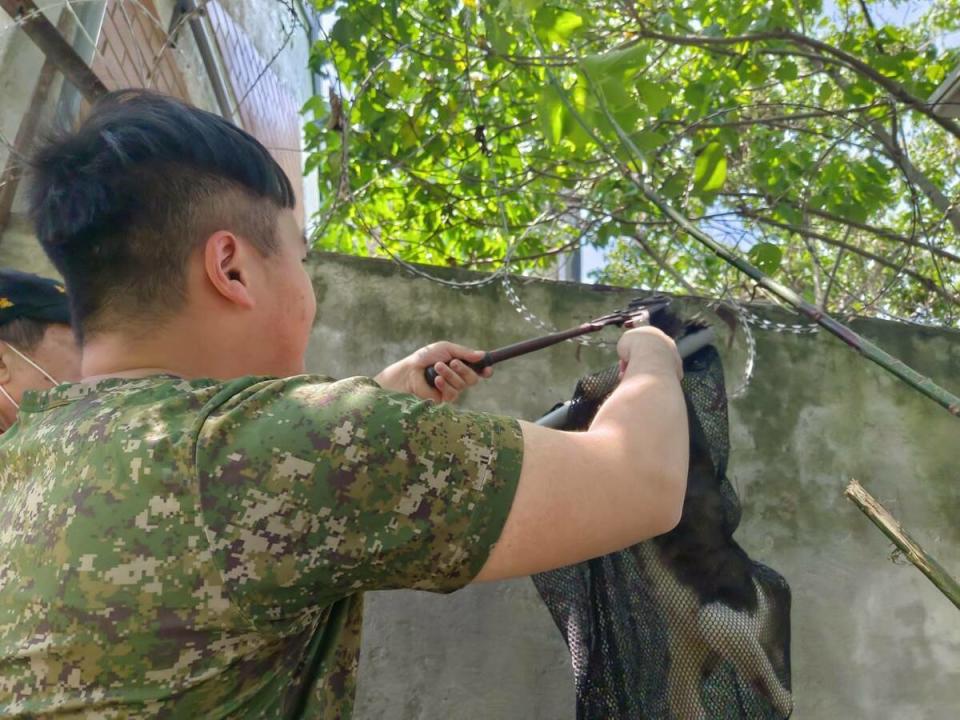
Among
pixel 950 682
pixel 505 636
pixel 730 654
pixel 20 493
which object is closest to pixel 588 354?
pixel 505 636

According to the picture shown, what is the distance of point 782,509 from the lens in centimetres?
291

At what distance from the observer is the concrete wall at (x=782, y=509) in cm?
263

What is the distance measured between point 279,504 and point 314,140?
3.38 metres

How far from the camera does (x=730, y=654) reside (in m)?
1.91

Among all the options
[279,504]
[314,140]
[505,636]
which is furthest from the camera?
[314,140]

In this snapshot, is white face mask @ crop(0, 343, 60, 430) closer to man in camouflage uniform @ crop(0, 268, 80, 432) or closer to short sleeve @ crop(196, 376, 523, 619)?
man in camouflage uniform @ crop(0, 268, 80, 432)

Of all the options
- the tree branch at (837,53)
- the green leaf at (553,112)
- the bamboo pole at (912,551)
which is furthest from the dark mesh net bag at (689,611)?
the tree branch at (837,53)

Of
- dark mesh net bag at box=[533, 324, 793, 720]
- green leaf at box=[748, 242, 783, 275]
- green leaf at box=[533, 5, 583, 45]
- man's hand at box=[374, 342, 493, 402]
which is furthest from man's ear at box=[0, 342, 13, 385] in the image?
green leaf at box=[748, 242, 783, 275]

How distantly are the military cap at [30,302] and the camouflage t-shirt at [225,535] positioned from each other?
3.80 feet

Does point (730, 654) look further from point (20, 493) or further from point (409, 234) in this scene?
point (409, 234)

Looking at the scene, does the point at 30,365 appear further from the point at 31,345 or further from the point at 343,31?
the point at 343,31

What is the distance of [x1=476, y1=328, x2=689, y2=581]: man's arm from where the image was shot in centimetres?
109

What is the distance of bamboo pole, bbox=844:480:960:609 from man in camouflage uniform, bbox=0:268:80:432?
1616 mm

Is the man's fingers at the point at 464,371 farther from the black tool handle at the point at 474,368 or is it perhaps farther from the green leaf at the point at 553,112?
the green leaf at the point at 553,112
